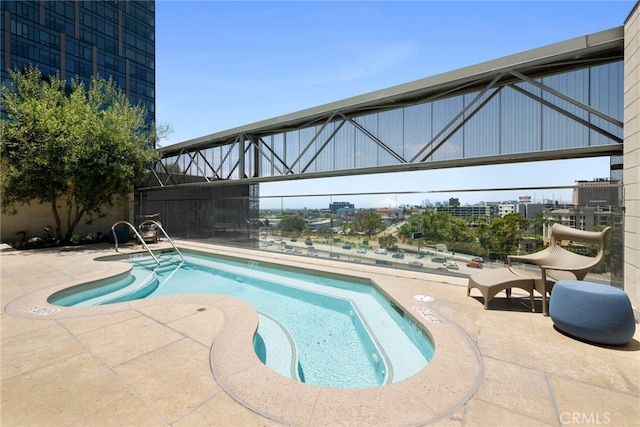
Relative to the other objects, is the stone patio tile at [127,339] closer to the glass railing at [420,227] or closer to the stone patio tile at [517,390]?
the stone patio tile at [517,390]

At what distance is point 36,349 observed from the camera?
9.45 feet

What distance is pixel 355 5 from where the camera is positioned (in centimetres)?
673

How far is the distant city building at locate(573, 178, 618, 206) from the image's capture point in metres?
4.19

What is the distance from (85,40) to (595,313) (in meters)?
44.1

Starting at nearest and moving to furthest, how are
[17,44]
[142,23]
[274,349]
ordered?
[274,349]
[17,44]
[142,23]

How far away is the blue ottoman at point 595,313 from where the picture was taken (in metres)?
2.81

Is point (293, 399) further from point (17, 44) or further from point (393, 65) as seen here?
point (17, 44)

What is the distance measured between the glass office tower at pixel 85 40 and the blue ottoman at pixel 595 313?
39171 millimetres

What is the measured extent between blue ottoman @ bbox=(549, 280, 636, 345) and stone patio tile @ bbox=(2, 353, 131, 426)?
411cm

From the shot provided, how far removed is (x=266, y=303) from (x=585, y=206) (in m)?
5.32

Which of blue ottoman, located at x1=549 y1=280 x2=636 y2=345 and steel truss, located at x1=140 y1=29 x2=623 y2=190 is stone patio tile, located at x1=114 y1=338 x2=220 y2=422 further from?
steel truss, located at x1=140 y1=29 x2=623 y2=190

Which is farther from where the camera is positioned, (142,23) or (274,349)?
(142,23)

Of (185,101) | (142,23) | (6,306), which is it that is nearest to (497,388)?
(6,306)

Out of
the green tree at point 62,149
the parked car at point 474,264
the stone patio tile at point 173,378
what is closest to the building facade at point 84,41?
the green tree at point 62,149
